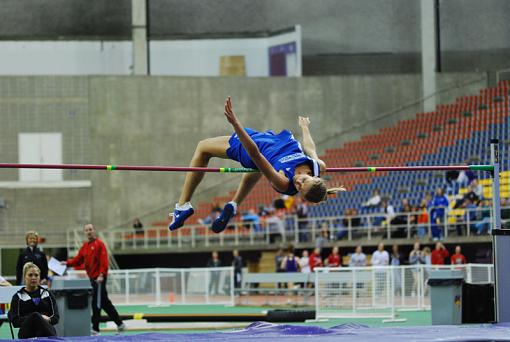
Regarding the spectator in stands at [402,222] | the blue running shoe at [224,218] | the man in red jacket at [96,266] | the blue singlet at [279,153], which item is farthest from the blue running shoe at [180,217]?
the spectator in stands at [402,222]

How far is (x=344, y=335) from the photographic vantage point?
389 inches

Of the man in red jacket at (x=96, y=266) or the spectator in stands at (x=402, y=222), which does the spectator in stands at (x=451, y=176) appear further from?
the man in red jacket at (x=96, y=266)

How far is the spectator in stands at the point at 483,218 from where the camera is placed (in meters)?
25.1

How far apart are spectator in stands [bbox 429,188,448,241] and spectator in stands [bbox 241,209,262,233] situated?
5.54m

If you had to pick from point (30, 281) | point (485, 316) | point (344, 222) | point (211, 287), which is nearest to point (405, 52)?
point (344, 222)

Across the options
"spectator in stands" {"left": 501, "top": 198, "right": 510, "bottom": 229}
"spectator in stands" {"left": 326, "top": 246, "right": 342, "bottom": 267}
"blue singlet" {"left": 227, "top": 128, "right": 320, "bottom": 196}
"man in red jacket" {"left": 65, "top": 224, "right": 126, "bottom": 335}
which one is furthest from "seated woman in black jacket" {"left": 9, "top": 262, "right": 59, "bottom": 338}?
"spectator in stands" {"left": 326, "top": 246, "right": 342, "bottom": 267}

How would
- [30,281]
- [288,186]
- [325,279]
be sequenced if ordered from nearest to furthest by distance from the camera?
1. [288,186]
2. [30,281]
3. [325,279]

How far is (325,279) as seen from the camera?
19000 mm

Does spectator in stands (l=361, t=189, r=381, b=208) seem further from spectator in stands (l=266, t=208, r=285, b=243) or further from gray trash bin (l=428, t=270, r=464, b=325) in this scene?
gray trash bin (l=428, t=270, r=464, b=325)

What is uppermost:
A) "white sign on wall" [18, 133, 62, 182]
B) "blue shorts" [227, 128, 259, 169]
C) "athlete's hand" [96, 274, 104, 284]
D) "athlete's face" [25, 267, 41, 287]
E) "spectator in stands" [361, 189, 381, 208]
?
"white sign on wall" [18, 133, 62, 182]

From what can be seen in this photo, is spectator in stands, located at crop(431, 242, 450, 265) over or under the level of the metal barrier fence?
over

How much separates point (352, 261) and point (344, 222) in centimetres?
493

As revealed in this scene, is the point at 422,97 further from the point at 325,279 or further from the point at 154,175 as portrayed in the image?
the point at 325,279

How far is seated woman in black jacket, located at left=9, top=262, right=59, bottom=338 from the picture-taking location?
11398 mm
